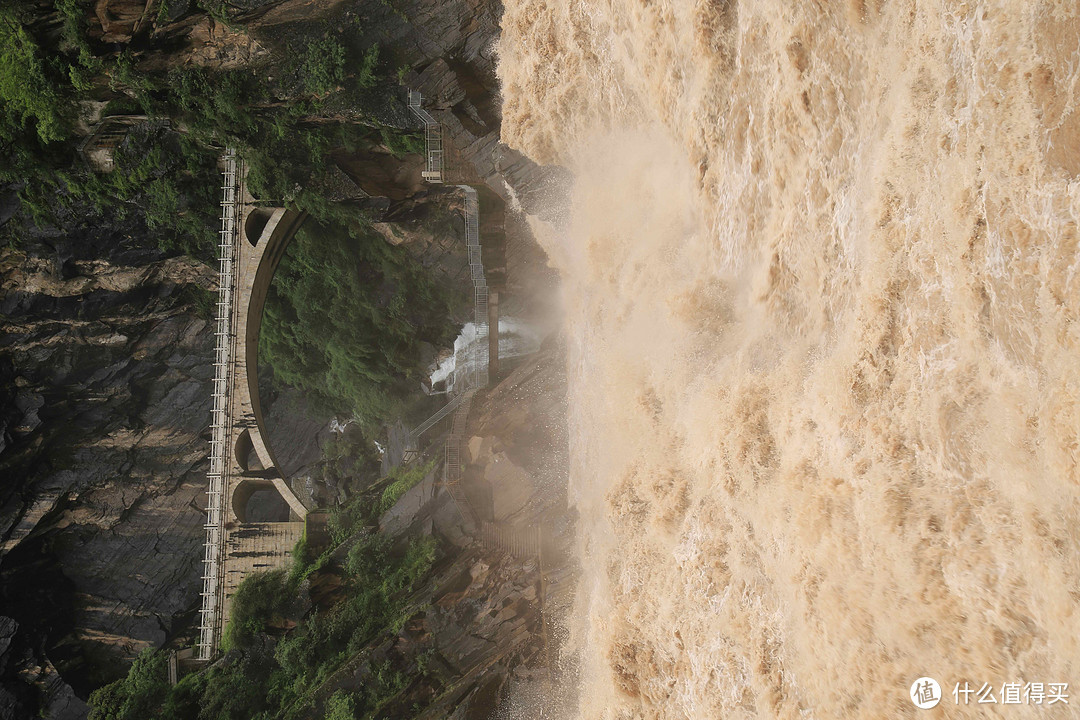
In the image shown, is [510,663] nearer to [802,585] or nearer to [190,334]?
[802,585]

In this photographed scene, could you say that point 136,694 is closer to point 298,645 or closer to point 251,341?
point 298,645

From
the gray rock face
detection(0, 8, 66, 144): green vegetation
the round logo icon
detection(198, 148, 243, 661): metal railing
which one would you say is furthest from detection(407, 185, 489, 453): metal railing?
the round logo icon

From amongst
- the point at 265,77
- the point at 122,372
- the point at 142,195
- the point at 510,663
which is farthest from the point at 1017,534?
the point at 122,372

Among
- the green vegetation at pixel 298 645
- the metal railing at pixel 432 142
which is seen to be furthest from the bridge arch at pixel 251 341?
the metal railing at pixel 432 142

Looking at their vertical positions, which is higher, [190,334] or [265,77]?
[265,77]

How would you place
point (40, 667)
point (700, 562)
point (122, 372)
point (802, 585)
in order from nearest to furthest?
point (802, 585)
point (700, 562)
point (40, 667)
point (122, 372)

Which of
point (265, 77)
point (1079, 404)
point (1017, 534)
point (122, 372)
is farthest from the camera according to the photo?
point (122, 372)

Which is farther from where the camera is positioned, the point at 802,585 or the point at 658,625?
the point at 658,625
